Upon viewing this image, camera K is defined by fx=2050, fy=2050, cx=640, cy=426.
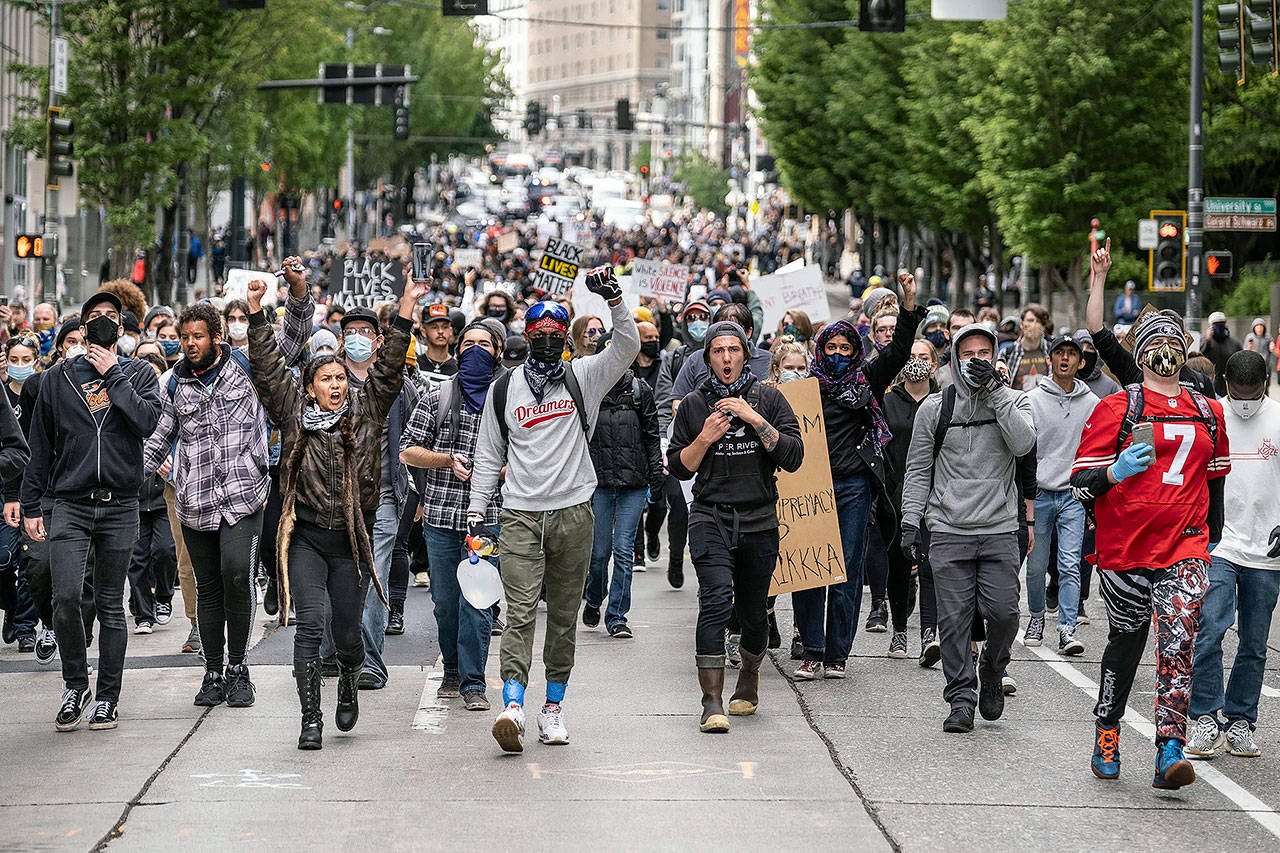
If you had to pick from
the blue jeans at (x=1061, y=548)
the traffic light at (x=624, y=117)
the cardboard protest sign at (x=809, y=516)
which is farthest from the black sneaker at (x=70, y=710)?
the traffic light at (x=624, y=117)

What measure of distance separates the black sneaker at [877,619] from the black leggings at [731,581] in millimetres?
3439

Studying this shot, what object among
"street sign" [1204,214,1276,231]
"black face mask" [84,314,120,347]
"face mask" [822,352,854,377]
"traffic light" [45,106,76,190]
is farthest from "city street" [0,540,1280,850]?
"traffic light" [45,106,76,190]

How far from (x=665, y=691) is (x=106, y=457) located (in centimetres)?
300

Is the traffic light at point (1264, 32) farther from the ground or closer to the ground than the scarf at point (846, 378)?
farther from the ground

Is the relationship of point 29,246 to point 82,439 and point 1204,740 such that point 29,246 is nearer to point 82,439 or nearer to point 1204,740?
point 82,439

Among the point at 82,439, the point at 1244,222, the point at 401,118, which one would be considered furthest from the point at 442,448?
the point at 401,118

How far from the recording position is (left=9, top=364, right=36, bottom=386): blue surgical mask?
11.7m

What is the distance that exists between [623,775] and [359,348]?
3.25 metres

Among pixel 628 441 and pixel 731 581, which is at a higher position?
pixel 628 441

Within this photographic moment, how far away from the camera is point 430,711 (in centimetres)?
970

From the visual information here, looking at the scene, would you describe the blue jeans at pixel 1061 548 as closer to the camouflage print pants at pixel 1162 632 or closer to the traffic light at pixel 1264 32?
the camouflage print pants at pixel 1162 632

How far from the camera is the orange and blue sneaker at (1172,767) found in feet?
26.2

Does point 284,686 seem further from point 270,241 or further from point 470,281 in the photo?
point 270,241

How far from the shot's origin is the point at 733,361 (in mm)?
9266
